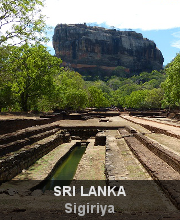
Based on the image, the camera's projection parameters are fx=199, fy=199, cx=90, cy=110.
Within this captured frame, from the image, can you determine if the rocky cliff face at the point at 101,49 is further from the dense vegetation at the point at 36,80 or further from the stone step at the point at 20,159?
the stone step at the point at 20,159

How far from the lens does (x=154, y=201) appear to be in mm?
4223

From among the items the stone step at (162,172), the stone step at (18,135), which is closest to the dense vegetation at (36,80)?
the stone step at (18,135)

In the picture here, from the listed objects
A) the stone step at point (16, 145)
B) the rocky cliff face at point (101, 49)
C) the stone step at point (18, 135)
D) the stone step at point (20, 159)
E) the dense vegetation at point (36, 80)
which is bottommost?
the stone step at point (20, 159)

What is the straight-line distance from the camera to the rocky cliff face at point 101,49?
4584 inches

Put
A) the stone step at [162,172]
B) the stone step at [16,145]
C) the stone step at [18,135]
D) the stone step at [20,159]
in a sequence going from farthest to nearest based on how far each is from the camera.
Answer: the stone step at [18,135] < the stone step at [16,145] < the stone step at [20,159] < the stone step at [162,172]

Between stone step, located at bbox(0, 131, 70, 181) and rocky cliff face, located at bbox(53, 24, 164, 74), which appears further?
rocky cliff face, located at bbox(53, 24, 164, 74)

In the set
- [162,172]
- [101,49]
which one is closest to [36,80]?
[162,172]

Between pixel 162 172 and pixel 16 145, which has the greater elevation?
pixel 16 145

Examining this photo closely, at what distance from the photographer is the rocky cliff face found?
116 m

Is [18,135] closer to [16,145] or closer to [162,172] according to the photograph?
[16,145]

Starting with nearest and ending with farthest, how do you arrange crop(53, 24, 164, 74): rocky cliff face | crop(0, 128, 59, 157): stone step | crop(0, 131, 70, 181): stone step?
crop(0, 131, 70, 181): stone step → crop(0, 128, 59, 157): stone step → crop(53, 24, 164, 74): rocky cliff face

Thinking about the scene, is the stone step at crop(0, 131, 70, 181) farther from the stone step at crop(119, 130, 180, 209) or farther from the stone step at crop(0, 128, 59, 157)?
the stone step at crop(119, 130, 180, 209)

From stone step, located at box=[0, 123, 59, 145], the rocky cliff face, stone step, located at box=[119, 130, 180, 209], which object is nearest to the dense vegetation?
stone step, located at box=[0, 123, 59, 145]

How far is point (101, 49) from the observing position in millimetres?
118250
